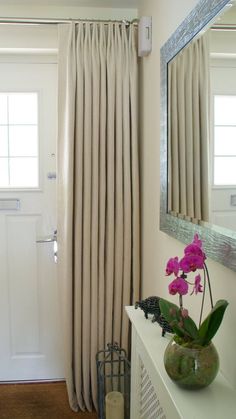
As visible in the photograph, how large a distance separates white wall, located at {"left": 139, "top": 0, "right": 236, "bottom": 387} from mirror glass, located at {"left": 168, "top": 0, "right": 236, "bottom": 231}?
0.18 meters

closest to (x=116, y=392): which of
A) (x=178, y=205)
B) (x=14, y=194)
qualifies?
(x=178, y=205)

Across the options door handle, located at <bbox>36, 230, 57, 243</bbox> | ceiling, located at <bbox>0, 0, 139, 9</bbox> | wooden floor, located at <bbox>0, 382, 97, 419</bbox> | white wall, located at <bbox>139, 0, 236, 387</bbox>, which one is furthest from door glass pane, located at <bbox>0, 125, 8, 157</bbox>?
wooden floor, located at <bbox>0, 382, 97, 419</bbox>

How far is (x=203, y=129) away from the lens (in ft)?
3.99

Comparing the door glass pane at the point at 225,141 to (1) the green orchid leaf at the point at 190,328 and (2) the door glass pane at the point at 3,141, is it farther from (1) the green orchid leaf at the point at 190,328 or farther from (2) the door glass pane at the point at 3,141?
(2) the door glass pane at the point at 3,141

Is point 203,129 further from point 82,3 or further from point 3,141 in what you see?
point 3,141

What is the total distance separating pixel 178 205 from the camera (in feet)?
4.96

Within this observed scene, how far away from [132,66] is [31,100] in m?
0.68

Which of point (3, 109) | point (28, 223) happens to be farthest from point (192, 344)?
point (3, 109)

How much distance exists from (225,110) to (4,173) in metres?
1.67

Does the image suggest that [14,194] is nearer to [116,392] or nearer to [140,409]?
[116,392]

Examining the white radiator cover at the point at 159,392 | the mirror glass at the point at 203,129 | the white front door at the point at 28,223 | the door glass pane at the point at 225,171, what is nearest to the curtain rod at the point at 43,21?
the white front door at the point at 28,223

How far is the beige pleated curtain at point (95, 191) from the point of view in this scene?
209 cm

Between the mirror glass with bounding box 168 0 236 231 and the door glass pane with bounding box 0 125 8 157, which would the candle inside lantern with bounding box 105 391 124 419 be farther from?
the door glass pane with bounding box 0 125 8 157

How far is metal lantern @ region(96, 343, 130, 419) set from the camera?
1.96 m
